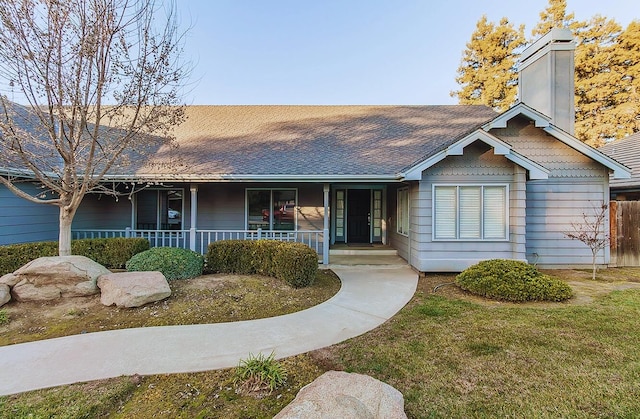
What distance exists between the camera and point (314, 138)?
11.0 meters

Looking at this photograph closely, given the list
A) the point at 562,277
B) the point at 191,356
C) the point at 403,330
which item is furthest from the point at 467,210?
the point at 191,356

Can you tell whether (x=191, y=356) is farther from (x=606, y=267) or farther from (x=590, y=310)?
(x=606, y=267)

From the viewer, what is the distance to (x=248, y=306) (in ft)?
17.9

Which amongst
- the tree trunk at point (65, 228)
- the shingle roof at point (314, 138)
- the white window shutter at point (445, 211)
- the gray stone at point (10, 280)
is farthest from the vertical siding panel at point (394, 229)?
the gray stone at point (10, 280)

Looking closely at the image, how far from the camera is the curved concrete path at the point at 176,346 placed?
3.33 metres

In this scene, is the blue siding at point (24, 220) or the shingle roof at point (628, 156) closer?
the blue siding at point (24, 220)

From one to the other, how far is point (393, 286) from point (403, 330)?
2.29 meters


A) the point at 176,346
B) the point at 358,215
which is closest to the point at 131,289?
the point at 176,346

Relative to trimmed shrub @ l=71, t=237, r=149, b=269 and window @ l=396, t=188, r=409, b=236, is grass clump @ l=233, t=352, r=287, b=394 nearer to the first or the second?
trimmed shrub @ l=71, t=237, r=149, b=269

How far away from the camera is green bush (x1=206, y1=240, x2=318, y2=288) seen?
639 cm

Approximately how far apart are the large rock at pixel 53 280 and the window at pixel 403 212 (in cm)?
751

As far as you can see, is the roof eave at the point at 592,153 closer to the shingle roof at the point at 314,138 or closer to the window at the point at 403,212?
the shingle roof at the point at 314,138

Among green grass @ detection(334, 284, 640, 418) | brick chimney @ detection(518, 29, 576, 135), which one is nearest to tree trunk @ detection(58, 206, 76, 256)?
green grass @ detection(334, 284, 640, 418)

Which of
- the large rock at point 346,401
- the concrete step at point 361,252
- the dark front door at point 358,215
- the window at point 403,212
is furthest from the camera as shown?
the dark front door at point 358,215
